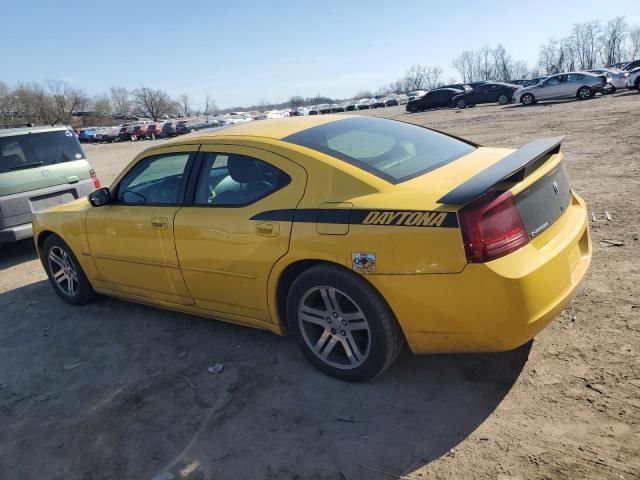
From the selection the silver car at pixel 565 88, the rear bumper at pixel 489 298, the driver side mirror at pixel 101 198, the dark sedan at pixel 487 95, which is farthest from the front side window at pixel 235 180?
the dark sedan at pixel 487 95

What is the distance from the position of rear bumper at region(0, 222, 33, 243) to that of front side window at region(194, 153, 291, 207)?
4.56 metres

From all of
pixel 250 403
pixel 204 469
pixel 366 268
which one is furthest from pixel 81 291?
pixel 366 268

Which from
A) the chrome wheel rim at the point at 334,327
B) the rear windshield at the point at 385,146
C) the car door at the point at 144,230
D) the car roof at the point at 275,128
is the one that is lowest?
the chrome wheel rim at the point at 334,327

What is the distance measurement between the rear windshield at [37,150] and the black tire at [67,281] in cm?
261

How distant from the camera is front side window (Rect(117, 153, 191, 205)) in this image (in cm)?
399

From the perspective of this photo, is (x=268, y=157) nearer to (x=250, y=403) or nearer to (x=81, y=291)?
(x=250, y=403)

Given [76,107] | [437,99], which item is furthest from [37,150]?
[76,107]

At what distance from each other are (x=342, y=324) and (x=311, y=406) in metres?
0.52

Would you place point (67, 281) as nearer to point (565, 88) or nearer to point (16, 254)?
point (16, 254)

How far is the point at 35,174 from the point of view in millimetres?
7355

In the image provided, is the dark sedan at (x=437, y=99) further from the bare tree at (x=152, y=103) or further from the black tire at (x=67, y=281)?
the bare tree at (x=152, y=103)

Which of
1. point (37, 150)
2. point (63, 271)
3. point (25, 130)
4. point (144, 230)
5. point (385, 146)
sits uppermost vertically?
point (25, 130)

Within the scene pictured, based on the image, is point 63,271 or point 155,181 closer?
point 155,181

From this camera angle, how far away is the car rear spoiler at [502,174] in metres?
2.62
